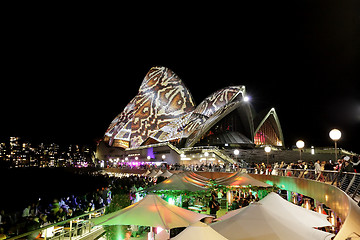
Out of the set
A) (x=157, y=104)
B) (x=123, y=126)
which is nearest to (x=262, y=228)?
(x=157, y=104)

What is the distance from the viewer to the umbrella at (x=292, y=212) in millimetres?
5914

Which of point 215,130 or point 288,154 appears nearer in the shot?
point 288,154

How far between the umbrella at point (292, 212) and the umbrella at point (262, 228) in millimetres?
416

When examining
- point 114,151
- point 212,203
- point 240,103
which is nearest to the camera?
point 212,203

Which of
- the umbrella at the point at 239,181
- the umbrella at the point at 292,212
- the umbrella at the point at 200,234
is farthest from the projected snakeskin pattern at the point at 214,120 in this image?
the umbrella at the point at 200,234

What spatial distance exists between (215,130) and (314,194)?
39119mm

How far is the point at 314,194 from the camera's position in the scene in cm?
1172

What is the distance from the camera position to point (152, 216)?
624 centimetres

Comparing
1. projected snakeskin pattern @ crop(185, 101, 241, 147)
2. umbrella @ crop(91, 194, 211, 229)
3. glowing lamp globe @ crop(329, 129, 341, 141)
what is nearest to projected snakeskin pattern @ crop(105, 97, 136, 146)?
projected snakeskin pattern @ crop(185, 101, 241, 147)

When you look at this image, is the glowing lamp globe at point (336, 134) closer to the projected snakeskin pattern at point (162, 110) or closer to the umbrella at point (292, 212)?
the umbrella at point (292, 212)

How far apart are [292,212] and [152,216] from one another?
2.97m

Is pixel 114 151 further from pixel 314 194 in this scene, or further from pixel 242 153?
pixel 314 194

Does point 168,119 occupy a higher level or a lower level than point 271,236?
higher

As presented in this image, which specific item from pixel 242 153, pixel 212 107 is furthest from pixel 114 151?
pixel 242 153
